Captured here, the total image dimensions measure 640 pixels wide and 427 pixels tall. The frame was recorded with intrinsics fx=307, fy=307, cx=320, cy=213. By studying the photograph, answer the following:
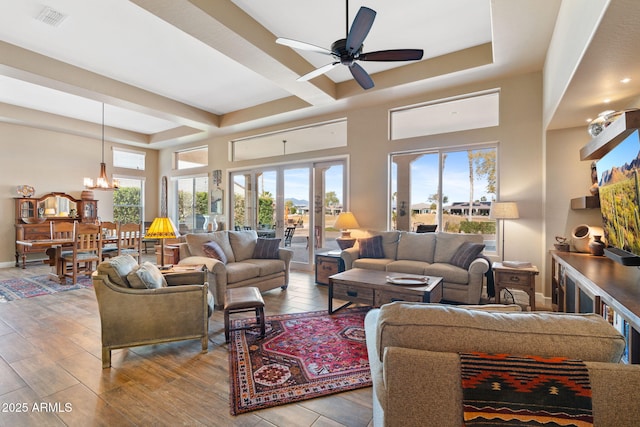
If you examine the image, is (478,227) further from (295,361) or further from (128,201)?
(128,201)

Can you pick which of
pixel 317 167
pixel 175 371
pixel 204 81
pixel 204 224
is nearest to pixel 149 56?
pixel 204 81

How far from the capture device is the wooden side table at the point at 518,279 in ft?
11.6

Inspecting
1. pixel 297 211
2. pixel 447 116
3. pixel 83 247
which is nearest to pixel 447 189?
pixel 447 116

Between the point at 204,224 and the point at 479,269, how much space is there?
675 centimetres

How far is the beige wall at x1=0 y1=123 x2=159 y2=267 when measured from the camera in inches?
260

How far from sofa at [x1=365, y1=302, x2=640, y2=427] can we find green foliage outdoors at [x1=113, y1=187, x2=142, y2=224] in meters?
9.36

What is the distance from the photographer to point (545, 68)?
3912 millimetres

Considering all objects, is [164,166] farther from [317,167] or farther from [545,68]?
[545,68]

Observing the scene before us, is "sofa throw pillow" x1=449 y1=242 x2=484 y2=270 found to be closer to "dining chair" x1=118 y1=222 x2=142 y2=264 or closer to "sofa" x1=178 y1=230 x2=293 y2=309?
"sofa" x1=178 y1=230 x2=293 y2=309

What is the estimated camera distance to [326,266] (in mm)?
5074

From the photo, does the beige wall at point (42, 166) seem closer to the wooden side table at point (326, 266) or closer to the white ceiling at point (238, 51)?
the white ceiling at point (238, 51)

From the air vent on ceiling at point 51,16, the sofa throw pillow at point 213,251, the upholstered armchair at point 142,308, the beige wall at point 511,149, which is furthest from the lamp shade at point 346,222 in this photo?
the air vent on ceiling at point 51,16

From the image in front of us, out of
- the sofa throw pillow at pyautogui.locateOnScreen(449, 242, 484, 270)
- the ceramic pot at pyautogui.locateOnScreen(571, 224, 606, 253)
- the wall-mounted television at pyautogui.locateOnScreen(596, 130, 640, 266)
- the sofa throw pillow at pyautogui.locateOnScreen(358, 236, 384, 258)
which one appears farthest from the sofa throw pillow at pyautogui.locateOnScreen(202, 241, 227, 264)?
the ceramic pot at pyautogui.locateOnScreen(571, 224, 606, 253)

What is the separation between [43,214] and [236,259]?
5.57 m
